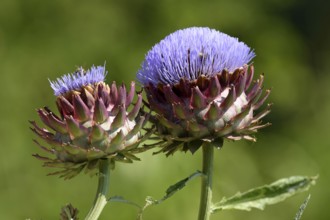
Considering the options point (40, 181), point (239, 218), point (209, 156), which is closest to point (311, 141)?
point (239, 218)

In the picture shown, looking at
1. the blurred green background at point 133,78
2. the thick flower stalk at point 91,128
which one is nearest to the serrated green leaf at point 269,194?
the thick flower stalk at point 91,128

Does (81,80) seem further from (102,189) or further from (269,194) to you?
(269,194)

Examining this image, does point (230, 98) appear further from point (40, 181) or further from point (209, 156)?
point (40, 181)

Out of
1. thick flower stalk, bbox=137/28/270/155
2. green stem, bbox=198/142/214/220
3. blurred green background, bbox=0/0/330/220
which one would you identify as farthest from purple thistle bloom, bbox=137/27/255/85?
blurred green background, bbox=0/0/330/220

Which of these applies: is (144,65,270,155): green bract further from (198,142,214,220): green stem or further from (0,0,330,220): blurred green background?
(0,0,330,220): blurred green background

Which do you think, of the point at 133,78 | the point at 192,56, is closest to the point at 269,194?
the point at 192,56
